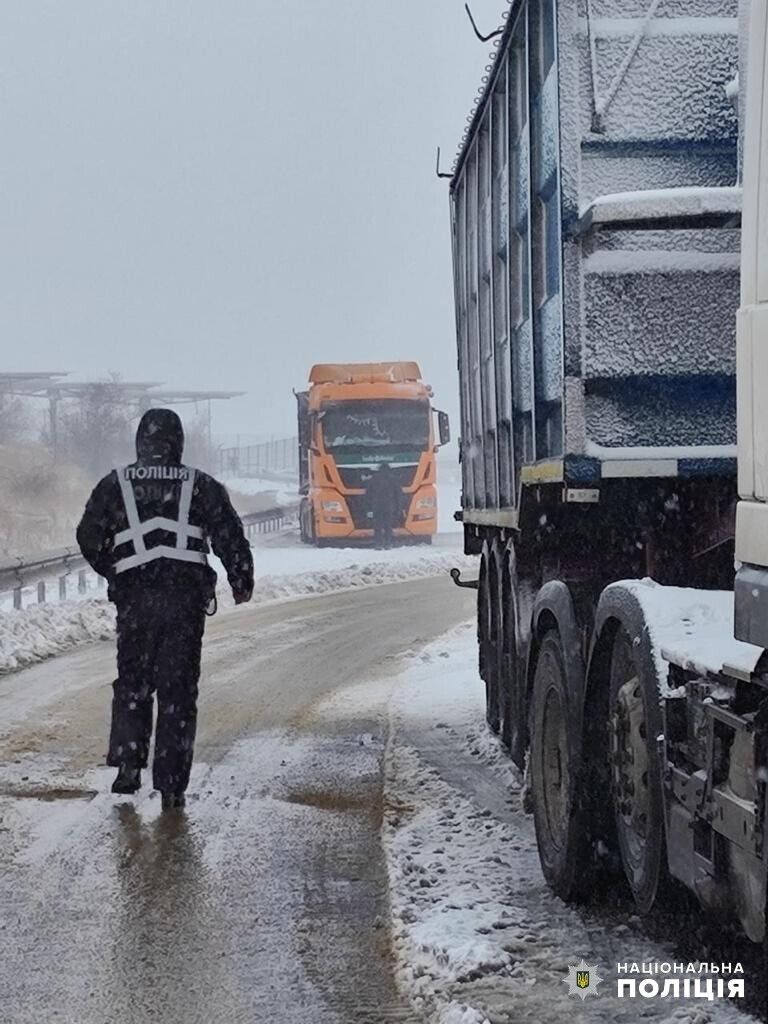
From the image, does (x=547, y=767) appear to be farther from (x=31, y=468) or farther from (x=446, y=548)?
(x=31, y=468)

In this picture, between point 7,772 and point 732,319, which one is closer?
point 732,319

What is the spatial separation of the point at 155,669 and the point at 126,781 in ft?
1.73

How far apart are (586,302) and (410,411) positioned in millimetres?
25882

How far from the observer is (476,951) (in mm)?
4738

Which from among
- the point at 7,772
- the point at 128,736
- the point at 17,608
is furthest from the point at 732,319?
the point at 17,608

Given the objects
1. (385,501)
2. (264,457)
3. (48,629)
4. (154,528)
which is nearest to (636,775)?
(154,528)

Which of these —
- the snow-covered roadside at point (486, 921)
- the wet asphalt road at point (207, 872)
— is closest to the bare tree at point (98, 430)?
the wet asphalt road at point (207, 872)

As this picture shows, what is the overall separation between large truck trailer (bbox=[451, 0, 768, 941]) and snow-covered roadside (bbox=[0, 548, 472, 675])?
7.71 m

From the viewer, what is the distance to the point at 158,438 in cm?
744

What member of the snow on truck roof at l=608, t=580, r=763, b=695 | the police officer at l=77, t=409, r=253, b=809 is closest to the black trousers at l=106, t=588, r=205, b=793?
the police officer at l=77, t=409, r=253, b=809

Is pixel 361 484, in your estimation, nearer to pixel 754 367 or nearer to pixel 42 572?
pixel 42 572

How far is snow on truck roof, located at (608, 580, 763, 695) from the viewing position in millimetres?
3977

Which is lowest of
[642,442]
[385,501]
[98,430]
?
[385,501]

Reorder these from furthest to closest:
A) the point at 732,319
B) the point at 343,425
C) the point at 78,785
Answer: the point at 343,425
the point at 78,785
the point at 732,319
